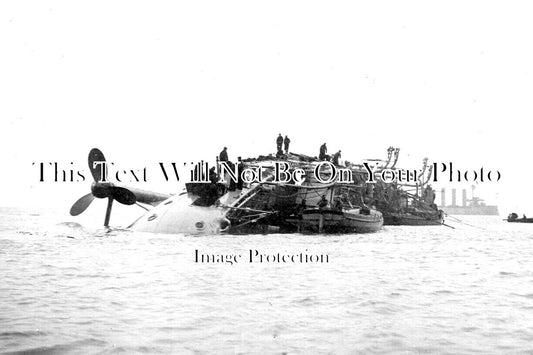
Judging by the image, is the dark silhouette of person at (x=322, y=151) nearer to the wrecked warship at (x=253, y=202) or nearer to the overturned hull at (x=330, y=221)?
the wrecked warship at (x=253, y=202)

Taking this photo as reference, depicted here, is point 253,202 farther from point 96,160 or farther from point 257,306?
point 257,306

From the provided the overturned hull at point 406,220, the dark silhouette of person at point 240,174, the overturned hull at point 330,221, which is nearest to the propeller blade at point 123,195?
Result: the dark silhouette of person at point 240,174

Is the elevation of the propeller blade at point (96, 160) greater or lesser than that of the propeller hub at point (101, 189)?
greater

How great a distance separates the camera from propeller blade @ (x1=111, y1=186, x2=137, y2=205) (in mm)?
34812

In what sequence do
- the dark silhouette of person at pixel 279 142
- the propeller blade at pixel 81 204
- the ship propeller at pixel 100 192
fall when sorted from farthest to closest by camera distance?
the dark silhouette of person at pixel 279 142 → the propeller blade at pixel 81 204 → the ship propeller at pixel 100 192

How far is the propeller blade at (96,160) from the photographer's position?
1220 inches

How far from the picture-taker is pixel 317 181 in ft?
130

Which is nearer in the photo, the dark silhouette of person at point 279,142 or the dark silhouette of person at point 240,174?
the dark silhouette of person at point 240,174

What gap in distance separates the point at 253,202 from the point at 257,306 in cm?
2527

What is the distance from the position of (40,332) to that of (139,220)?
27605 millimetres

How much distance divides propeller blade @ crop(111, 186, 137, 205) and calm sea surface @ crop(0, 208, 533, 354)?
1502cm

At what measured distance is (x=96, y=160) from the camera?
31.4m

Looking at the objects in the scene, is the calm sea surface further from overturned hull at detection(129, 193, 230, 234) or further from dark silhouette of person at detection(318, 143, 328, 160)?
dark silhouette of person at detection(318, 143, 328, 160)

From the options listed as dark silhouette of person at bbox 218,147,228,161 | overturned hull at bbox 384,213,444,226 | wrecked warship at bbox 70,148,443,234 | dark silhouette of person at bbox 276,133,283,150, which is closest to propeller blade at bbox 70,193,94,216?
wrecked warship at bbox 70,148,443,234
